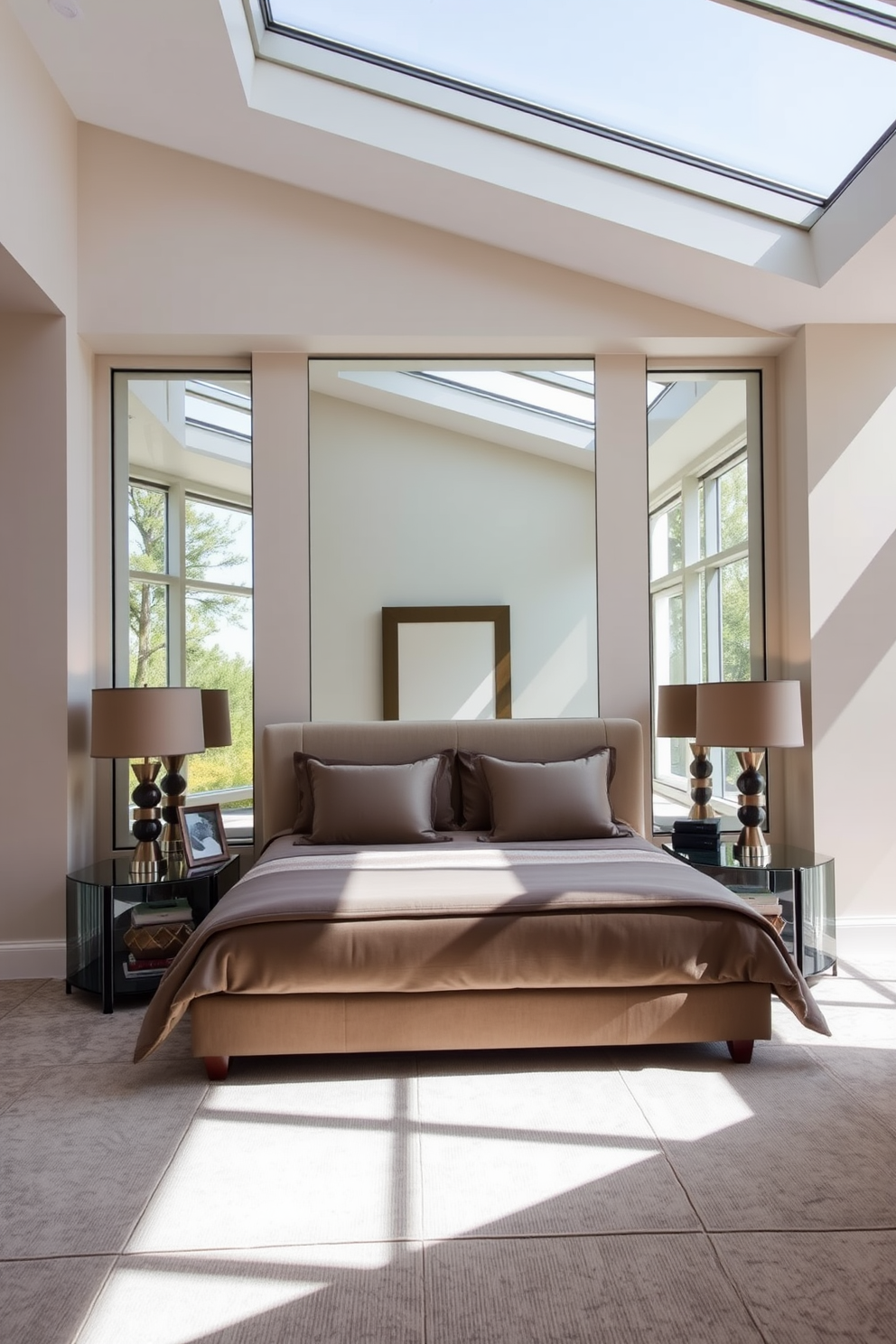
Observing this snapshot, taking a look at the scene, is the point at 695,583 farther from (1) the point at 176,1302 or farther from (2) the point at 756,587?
(1) the point at 176,1302

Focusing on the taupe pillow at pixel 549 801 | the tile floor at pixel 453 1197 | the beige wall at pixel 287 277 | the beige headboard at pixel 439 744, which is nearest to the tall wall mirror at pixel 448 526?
the beige headboard at pixel 439 744

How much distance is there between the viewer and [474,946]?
121 inches

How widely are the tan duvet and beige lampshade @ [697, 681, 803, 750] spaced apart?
1.12 metres

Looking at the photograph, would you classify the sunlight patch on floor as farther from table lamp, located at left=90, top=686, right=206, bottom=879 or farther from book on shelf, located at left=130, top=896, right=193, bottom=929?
table lamp, located at left=90, top=686, right=206, bottom=879

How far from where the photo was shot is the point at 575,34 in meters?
3.59

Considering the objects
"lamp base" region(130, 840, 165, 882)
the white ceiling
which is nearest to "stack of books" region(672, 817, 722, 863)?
"lamp base" region(130, 840, 165, 882)

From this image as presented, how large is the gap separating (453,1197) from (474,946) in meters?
0.83

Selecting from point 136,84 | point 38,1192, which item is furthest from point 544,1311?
point 136,84

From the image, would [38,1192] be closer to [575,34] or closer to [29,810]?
[29,810]

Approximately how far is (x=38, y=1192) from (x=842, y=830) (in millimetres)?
3578

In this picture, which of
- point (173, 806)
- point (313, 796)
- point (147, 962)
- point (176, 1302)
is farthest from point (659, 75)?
point (176, 1302)

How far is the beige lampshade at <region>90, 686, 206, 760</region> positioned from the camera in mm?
4023

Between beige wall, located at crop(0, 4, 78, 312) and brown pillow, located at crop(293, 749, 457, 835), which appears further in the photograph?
brown pillow, located at crop(293, 749, 457, 835)

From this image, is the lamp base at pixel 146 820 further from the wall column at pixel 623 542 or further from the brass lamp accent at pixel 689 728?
the brass lamp accent at pixel 689 728
